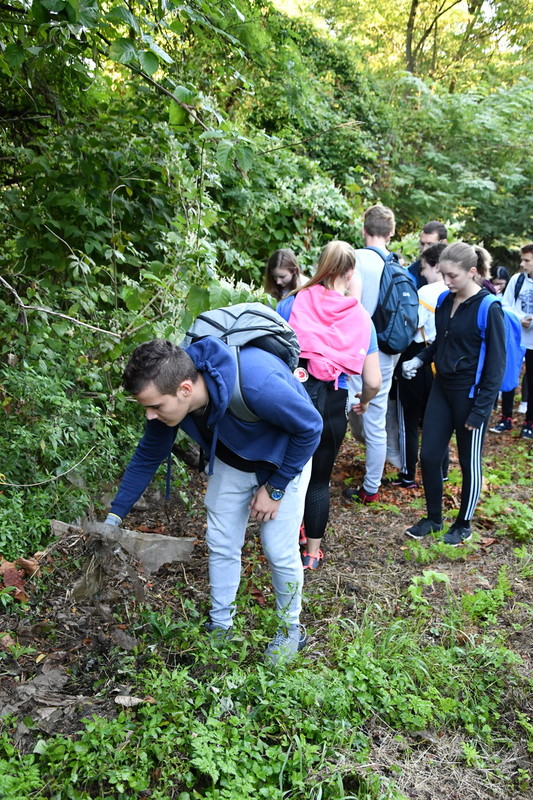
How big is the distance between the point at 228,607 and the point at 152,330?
173cm

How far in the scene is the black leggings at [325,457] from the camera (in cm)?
393

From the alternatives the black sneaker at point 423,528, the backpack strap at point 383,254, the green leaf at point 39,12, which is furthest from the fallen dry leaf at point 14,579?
the backpack strap at point 383,254

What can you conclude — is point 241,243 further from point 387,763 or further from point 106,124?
point 387,763

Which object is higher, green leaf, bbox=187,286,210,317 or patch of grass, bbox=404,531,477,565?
green leaf, bbox=187,286,210,317

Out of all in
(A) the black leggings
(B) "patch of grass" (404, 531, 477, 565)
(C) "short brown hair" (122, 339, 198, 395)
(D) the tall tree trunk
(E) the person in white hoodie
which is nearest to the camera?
(C) "short brown hair" (122, 339, 198, 395)

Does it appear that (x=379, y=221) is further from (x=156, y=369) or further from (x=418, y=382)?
(x=156, y=369)

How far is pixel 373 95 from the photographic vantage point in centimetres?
1270

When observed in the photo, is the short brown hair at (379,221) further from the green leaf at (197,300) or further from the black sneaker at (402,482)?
the black sneaker at (402,482)

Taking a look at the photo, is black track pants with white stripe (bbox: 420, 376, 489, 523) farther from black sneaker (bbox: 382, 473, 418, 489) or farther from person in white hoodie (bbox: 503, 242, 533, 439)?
person in white hoodie (bbox: 503, 242, 533, 439)

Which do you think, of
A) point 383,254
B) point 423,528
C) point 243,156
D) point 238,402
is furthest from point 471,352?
point 238,402

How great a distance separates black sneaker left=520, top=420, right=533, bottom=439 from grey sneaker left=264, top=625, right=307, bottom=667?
5.59 m

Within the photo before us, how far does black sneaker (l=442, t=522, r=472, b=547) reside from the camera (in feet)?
15.4

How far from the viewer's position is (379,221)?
5008 mm

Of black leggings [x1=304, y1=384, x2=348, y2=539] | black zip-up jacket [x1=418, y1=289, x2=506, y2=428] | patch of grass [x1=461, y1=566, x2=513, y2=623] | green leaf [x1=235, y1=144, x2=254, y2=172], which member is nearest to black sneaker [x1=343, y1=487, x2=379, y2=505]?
black zip-up jacket [x1=418, y1=289, x2=506, y2=428]
